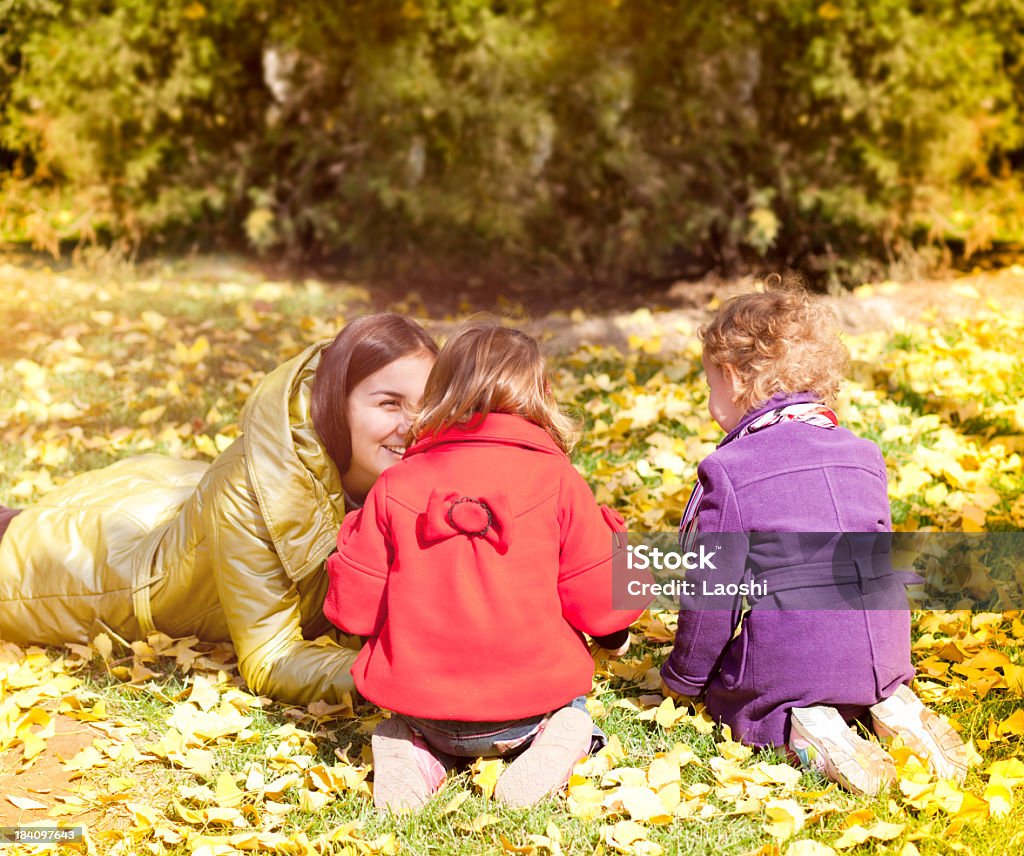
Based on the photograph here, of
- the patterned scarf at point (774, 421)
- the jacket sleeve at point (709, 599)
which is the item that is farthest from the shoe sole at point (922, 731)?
the patterned scarf at point (774, 421)

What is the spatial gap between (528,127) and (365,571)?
600cm

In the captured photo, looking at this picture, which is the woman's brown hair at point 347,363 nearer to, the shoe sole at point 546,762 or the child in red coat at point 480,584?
the child in red coat at point 480,584

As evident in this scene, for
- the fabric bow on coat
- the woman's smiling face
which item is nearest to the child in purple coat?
the fabric bow on coat

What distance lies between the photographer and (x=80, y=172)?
7.99m

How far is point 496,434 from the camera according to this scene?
84.7 inches

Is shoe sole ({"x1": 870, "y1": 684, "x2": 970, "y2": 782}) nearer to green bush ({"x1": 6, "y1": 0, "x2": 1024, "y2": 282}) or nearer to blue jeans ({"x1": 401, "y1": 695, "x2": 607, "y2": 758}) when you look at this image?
blue jeans ({"x1": 401, "y1": 695, "x2": 607, "y2": 758})

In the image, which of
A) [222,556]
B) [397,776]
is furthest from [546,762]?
[222,556]

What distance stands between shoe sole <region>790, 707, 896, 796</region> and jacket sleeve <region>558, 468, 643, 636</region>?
434 millimetres

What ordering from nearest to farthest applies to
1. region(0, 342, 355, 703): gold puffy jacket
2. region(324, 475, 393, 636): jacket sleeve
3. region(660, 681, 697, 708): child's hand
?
region(324, 475, 393, 636): jacket sleeve, region(660, 681, 697, 708): child's hand, region(0, 342, 355, 703): gold puffy jacket

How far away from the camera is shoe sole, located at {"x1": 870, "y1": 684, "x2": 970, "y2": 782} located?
2.13 meters

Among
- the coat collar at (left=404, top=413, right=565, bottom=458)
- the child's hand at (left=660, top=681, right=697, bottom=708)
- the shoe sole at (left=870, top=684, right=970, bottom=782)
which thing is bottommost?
the child's hand at (left=660, top=681, right=697, bottom=708)

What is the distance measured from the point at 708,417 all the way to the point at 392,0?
16.9 feet

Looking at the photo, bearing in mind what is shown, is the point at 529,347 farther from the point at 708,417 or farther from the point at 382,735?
the point at 708,417

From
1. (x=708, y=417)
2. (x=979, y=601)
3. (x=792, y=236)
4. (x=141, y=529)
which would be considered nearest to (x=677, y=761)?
(x=979, y=601)
